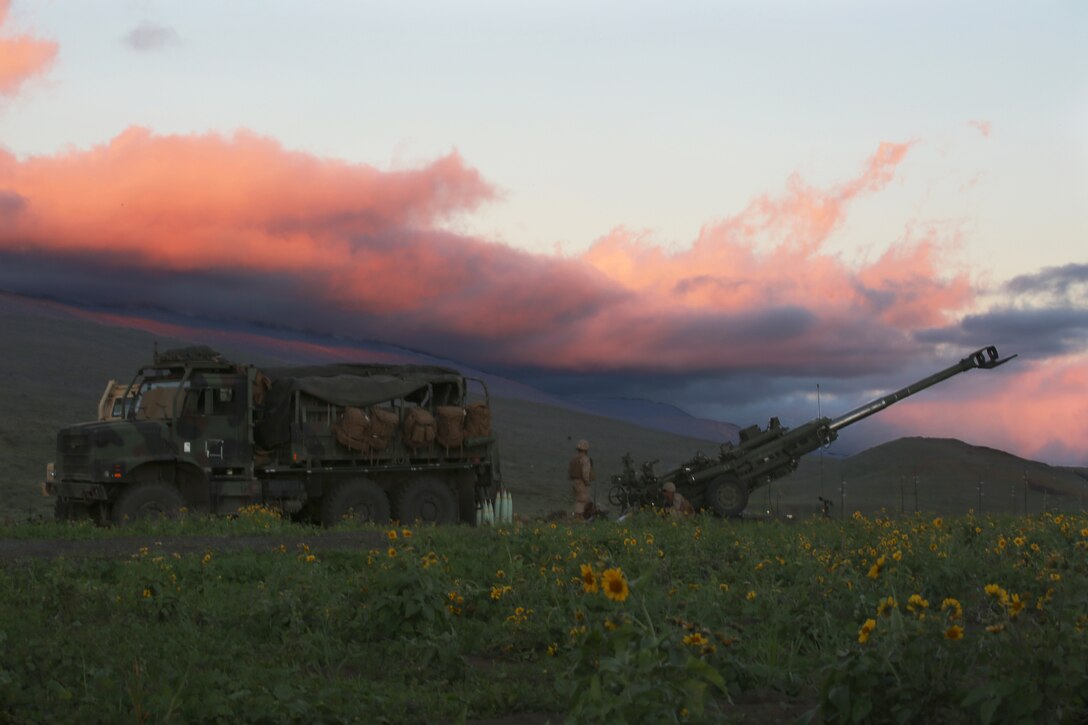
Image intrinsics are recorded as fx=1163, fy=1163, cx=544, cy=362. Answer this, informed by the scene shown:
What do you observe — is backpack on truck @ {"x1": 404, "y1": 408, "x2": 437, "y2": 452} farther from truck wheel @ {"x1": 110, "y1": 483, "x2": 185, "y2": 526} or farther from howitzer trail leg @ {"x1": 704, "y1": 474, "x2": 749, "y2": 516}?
howitzer trail leg @ {"x1": 704, "y1": 474, "x2": 749, "y2": 516}

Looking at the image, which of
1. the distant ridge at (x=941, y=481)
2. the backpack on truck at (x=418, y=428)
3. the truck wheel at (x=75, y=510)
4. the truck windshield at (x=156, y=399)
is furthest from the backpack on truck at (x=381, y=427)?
the distant ridge at (x=941, y=481)

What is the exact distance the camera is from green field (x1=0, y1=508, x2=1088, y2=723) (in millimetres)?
4582

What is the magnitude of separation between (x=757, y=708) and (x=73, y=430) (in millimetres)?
15204

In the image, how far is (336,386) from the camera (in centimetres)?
1997

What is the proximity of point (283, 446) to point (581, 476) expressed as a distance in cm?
547

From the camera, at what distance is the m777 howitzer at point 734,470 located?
25.1 metres

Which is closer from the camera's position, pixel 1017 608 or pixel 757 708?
pixel 1017 608

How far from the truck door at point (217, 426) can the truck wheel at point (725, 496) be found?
10.3 metres

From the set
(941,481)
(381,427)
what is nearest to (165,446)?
(381,427)

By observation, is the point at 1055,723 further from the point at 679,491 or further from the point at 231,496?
the point at 679,491

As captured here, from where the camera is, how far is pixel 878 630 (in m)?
4.99

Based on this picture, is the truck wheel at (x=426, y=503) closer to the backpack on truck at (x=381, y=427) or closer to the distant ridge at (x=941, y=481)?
the backpack on truck at (x=381, y=427)

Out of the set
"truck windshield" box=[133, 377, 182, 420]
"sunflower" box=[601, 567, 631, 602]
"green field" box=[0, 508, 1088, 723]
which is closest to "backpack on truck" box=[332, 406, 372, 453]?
"truck windshield" box=[133, 377, 182, 420]

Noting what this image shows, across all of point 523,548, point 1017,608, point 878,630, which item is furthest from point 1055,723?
point 523,548
